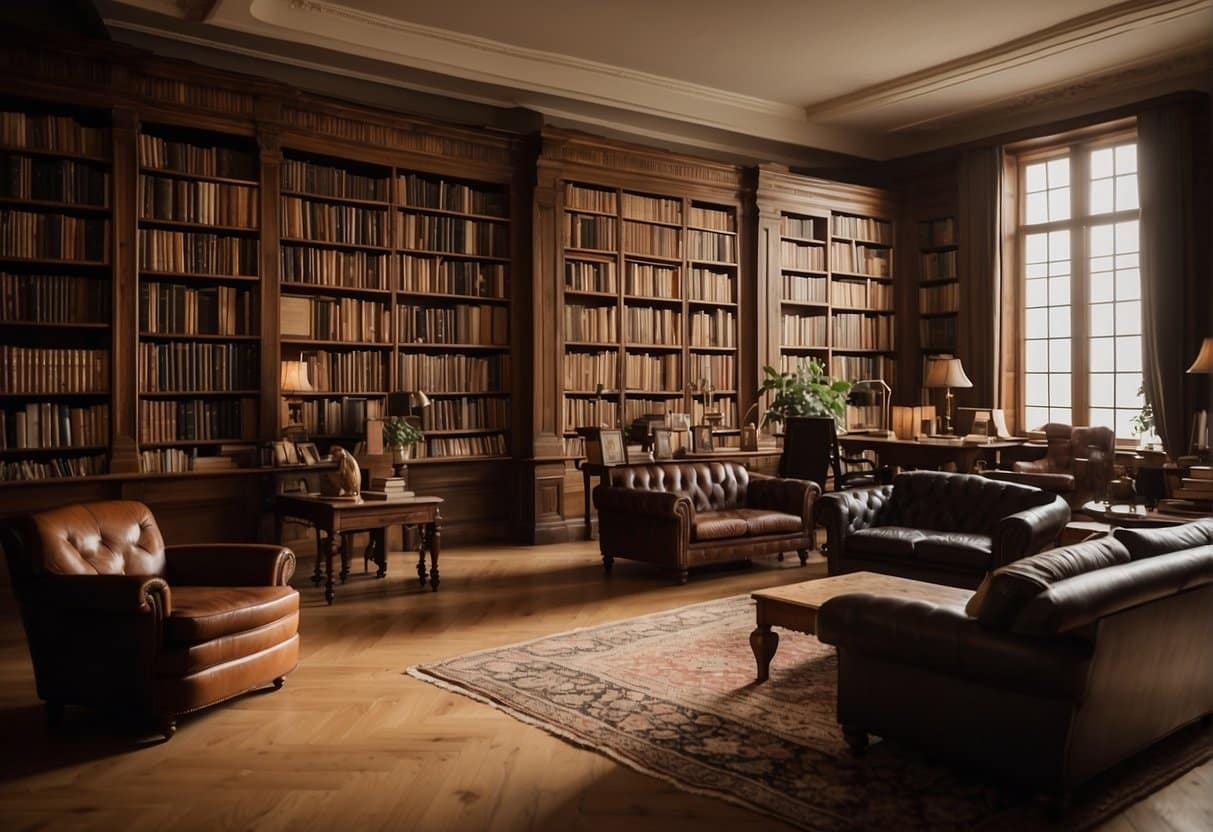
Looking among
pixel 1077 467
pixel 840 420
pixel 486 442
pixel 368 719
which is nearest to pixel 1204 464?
pixel 1077 467

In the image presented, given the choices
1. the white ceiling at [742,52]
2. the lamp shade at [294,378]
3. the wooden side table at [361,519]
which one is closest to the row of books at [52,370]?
the lamp shade at [294,378]

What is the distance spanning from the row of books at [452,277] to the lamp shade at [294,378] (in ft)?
4.04

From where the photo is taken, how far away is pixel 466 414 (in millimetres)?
8148

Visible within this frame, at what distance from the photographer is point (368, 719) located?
12.5ft

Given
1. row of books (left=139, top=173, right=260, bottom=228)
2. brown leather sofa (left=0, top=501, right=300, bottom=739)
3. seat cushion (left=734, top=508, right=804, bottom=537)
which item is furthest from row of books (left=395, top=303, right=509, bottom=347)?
brown leather sofa (left=0, top=501, right=300, bottom=739)

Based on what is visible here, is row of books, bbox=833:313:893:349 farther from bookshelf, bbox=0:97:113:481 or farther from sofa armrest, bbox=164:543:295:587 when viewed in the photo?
sofa armrest, bbox=164:543:295:587

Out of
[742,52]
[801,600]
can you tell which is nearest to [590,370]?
[742,52]

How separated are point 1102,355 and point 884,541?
454cm

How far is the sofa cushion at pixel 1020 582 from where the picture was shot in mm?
2883

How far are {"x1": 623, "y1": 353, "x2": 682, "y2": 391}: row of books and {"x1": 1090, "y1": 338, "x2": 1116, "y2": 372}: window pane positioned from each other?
382cm

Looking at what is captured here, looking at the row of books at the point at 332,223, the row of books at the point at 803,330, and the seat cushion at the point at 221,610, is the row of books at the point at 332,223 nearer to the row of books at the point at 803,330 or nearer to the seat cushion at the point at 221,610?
the seat cushion at the point at 221,610

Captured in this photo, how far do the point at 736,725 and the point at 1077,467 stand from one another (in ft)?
18.6

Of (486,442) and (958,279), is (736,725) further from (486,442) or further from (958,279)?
(958,279)

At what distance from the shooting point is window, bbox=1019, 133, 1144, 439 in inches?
348
